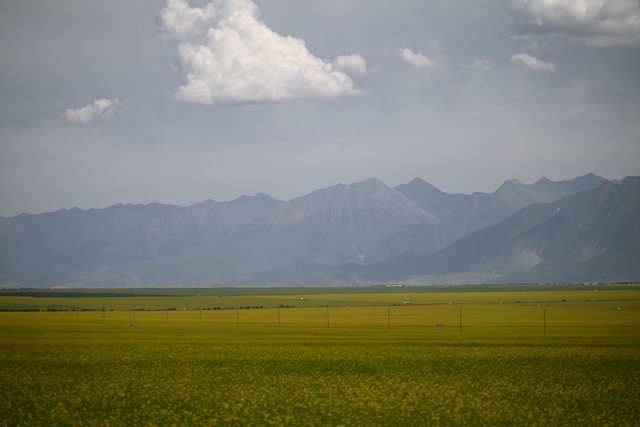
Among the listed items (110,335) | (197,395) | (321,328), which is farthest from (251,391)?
(321,328)

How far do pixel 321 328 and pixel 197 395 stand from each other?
4823 cm

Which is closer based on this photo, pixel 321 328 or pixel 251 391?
pixel 251 391

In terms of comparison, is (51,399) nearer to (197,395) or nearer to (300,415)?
(197,395)

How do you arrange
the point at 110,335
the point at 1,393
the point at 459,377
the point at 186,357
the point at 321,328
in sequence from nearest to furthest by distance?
the point at 1,393, the point at 459,377, the point at 186,357, the point at 110,335, the point at 321,328

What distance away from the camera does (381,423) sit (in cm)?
3039

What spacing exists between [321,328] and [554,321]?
3204 cm

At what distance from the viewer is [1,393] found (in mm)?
35781

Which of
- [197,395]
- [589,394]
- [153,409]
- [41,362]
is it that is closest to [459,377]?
[589,394]

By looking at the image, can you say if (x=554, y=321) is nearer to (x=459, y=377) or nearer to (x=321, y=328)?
(x=321, y=328)

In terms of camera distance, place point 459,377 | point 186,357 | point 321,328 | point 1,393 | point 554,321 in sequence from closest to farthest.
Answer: point 1,393
point 459,377
point 186,357
point 321,328
point 554,321

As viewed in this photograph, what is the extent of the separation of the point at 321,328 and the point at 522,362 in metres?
38.5

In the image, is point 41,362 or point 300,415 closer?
point 300,415

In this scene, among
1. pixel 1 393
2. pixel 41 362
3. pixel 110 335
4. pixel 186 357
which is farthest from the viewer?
pixel 110 335

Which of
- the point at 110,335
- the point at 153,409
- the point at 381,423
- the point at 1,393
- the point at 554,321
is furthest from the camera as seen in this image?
the point at 554,321
